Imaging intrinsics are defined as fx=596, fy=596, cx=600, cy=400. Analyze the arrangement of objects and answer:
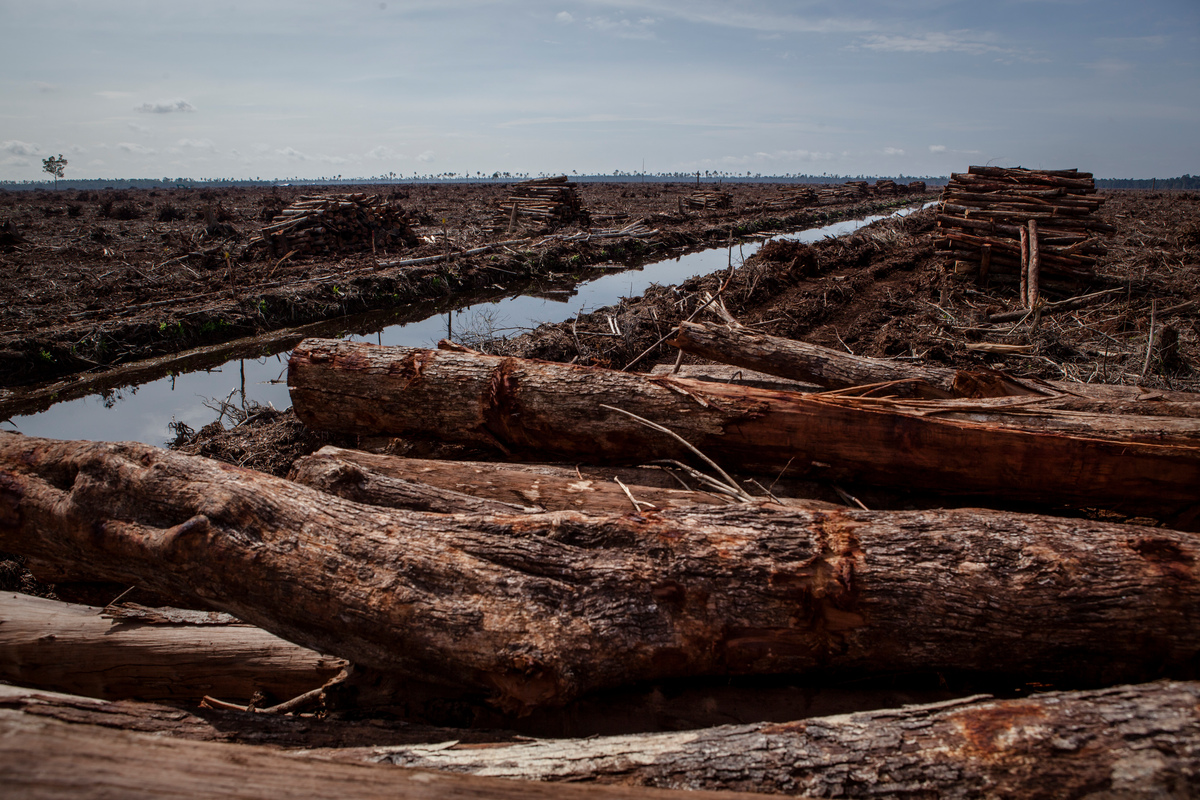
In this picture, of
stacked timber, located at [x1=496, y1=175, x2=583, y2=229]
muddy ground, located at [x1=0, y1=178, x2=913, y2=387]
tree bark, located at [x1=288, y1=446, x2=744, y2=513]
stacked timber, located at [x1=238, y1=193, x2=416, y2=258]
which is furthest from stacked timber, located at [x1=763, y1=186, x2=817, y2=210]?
tree bark, located at [x1=288, y1=446, x2=744, y2=513]

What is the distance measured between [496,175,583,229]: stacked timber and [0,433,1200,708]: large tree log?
20336 millimetres

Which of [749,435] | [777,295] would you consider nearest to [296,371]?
[749,435]

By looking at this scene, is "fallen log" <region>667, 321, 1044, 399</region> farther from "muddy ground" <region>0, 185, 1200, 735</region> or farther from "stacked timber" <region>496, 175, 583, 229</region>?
"stacked timber" <region>496, 175, 583, 229</region>

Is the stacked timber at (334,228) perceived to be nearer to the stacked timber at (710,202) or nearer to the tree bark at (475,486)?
the tree bark at (475,486)

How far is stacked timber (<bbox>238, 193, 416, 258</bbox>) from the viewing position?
15.2m

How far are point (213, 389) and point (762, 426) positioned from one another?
8112 millimetres

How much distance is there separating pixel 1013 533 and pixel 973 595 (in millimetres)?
339

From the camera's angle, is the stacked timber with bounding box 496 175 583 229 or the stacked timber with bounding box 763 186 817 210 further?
the stacked timber with bounding box 763 186 817 210

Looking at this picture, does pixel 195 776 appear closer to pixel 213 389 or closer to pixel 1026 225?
pixel 213 389

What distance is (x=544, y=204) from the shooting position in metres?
22.5

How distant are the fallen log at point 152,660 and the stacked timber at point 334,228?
13183 millimetres

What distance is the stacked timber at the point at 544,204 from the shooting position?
877 inches

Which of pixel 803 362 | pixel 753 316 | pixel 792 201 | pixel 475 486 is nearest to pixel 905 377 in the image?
pixel 803 362

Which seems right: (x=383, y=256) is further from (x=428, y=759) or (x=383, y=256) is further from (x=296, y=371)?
(x=428, y=759)
